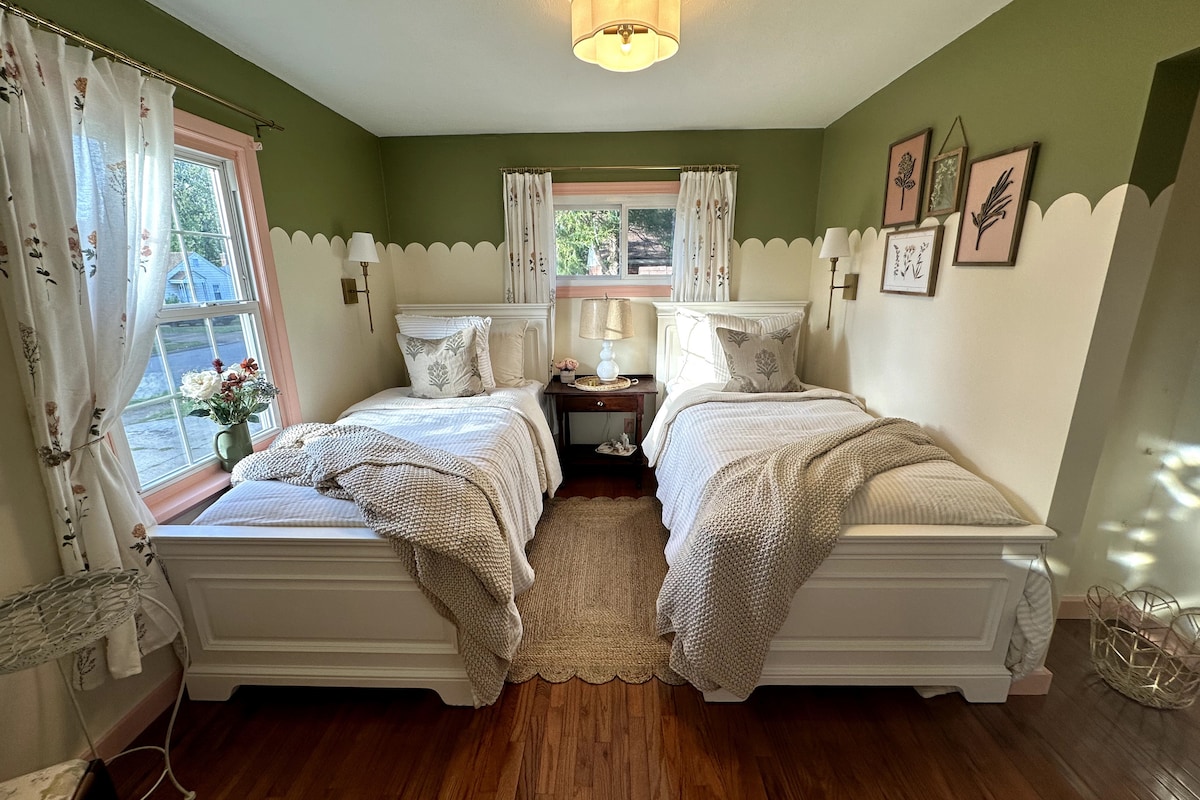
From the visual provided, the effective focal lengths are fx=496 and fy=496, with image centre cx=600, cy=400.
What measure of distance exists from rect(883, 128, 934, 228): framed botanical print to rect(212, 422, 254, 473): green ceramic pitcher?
2890 millimetres

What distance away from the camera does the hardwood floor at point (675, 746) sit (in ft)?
4.47

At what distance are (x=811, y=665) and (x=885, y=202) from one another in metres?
2.11

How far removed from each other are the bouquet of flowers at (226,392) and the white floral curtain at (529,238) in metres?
1.73

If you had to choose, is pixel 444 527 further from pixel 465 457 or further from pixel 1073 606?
pixel 1073 606

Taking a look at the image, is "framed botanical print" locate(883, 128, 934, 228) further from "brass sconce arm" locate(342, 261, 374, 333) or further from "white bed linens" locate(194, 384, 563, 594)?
"brass sconce arm" locate(342, 261, 374, 333)

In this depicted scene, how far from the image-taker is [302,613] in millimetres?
1579

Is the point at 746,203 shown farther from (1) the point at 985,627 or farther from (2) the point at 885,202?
(1) the point at 985,627

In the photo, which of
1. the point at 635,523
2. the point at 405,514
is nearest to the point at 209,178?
the point at 405,514

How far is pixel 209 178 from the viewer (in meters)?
1.96

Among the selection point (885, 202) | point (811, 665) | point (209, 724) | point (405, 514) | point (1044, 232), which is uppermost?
point (885, 202)

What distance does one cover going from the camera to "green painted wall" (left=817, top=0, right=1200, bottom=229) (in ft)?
4.13

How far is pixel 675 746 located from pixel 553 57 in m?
2.54

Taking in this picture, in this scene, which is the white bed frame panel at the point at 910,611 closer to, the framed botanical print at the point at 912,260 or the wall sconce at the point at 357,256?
the framed botanical print at the point at 912,260

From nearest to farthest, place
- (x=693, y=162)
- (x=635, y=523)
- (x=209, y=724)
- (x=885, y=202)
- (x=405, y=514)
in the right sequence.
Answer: (x=405, y=514) < (x=209, y=724) < (x=885, y=202) < (x=635, y=523) < (x=693, y=162)
